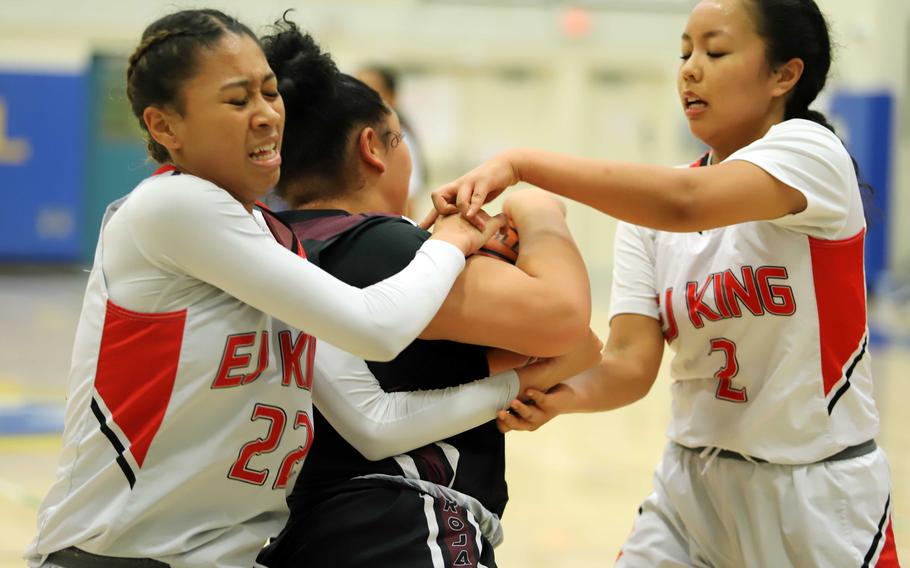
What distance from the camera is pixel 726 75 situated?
89.0 inches

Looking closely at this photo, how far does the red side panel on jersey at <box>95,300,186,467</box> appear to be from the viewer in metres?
1.70

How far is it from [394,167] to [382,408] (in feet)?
1.57

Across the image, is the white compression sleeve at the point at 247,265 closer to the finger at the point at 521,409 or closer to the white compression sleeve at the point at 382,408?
the white compression sleeve at the point at 382,408

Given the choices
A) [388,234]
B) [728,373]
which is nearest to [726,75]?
[728,373]

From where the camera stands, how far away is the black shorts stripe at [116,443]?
171cm

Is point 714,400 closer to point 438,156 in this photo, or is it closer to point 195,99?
point 195,99

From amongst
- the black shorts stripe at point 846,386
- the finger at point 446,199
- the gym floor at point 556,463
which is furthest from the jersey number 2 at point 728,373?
the gym floor at point 556,463

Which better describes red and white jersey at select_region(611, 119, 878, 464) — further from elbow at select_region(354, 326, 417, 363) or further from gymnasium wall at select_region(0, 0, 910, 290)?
gymnasium wall at select_region(0, 0, 910, 290)

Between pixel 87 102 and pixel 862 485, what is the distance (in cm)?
1415

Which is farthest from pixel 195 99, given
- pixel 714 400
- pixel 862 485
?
pixel 862 485

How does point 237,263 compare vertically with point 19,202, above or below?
above

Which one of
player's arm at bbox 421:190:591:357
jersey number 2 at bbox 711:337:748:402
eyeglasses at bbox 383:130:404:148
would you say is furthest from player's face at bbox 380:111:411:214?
jersey number 2 at bbox 711:337:748:402

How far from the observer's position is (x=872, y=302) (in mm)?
13297

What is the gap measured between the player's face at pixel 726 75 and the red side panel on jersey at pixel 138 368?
3.93 feet
